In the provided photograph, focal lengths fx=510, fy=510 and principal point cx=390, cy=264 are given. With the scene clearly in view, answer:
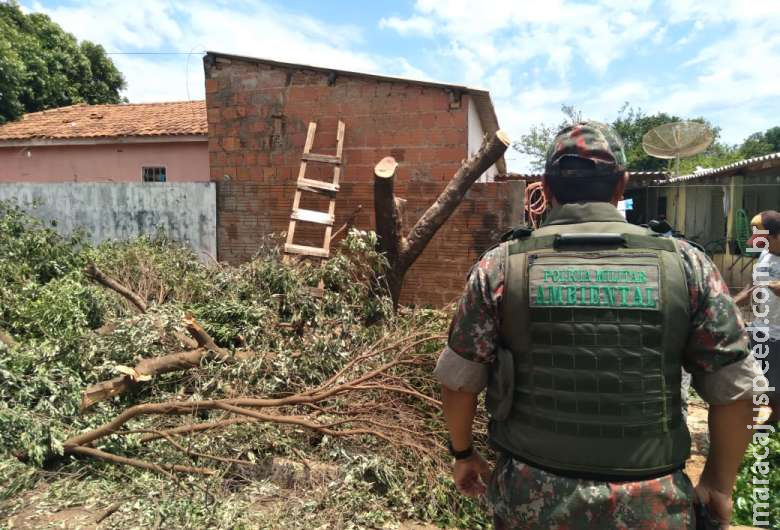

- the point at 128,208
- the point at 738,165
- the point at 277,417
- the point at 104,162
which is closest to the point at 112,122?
the point at 104,162

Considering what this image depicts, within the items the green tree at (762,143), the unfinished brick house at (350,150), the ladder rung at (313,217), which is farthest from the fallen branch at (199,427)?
the green tree at (762,143)

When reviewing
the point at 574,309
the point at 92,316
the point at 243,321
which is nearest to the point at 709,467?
the point at 574,309

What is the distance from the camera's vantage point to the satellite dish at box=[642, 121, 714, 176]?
32.1ft

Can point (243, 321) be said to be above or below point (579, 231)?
below

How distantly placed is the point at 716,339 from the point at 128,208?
7378mm

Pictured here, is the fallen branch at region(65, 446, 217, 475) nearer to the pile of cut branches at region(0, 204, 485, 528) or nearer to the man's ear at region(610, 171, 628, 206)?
the pile of cut branches at region(0, 204, 485, 528)

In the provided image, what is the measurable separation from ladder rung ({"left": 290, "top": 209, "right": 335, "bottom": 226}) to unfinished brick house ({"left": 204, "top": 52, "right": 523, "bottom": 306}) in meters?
0.40

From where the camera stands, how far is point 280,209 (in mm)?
6355

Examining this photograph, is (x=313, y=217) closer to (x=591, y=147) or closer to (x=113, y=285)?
(x=113, y=285)

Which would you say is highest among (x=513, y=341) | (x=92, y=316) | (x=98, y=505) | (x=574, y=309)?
(x=574, y=309)

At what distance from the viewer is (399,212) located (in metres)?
4.79

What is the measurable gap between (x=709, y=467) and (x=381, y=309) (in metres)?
3.06

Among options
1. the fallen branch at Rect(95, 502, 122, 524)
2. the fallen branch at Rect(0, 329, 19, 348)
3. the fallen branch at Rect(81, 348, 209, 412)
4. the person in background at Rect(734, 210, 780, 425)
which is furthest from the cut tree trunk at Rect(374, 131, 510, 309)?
the fallen branch at Rect(0, 329, 19, 348)

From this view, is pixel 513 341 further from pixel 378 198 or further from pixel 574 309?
pixel 378 198
